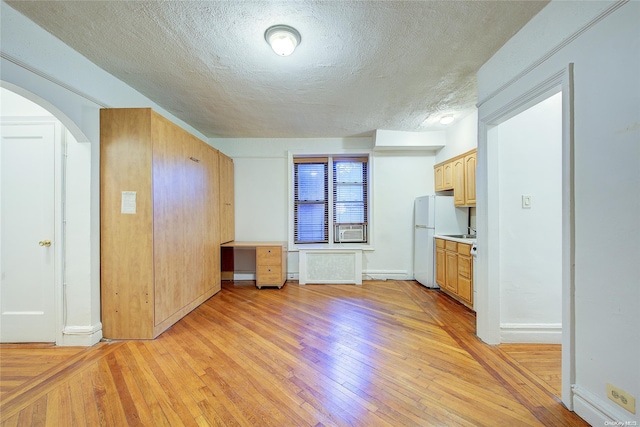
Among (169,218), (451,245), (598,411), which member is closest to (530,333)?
(598,411)

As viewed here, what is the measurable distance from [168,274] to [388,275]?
339 cm

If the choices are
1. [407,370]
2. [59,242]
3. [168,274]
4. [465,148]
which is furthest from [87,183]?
[465,148]

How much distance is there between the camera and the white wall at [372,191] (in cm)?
430

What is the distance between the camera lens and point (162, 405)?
1.46 m

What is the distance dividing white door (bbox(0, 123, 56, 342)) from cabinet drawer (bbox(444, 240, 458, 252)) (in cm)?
438

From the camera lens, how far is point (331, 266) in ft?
13.5

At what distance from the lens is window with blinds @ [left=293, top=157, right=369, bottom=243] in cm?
453

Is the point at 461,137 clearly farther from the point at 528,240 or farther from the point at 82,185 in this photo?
the point at 82,185

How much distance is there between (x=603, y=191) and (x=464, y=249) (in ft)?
6.10

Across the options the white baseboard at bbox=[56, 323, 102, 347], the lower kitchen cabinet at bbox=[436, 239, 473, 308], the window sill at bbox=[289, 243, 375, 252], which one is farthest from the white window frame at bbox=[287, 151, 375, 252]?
the white baseboard at bbox=[56, 323, 102, 347]

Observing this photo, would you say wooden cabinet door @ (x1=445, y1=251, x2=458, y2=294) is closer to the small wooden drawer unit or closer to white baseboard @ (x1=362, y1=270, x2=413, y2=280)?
white baseboard @ (x1=362, y1=270, x2=413, y2=280)

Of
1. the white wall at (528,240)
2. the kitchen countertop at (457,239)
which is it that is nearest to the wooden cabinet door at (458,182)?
the kitchen countertop at (457,239)

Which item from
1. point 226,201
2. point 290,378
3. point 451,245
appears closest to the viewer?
point 290,378

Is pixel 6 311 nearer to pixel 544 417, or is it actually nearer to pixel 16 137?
pixel 16 137
